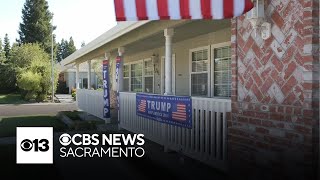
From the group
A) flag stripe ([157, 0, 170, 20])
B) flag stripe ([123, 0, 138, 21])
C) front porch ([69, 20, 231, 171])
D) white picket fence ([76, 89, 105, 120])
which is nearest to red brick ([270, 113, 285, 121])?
front porch ([69, 20, 231, 171])

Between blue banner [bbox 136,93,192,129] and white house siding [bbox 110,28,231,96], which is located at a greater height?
white house siding [bbox 110,28,231,96]

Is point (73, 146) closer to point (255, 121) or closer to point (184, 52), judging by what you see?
point (184, 52)

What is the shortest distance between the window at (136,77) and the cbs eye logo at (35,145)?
9.39m

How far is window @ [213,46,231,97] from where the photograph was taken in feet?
33.2

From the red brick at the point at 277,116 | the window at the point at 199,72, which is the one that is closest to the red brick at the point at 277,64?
the red brick at the point at 277,116

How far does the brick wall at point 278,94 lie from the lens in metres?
4.53

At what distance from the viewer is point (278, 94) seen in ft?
16.4

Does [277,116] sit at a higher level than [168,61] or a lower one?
lower

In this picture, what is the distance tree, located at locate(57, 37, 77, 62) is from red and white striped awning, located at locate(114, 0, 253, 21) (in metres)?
85.7

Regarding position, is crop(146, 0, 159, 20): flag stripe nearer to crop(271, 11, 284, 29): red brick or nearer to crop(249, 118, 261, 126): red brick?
crop(271, 11, 284, 29): red brick

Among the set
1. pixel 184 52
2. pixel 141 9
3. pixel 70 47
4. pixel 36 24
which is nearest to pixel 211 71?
pixel 184 52

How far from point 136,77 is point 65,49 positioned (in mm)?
78560

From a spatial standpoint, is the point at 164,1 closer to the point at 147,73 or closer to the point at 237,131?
the point at 237,131

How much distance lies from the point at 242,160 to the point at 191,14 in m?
2.26
